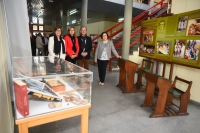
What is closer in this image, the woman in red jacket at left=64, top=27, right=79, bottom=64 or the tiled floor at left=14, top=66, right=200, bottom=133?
the tiled floor at left=14, top=66, right=200, bottom=133

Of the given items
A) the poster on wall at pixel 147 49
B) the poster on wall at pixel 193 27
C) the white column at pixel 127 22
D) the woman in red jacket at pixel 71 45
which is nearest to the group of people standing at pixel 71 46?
the woman in red jacket at pixel 71 45

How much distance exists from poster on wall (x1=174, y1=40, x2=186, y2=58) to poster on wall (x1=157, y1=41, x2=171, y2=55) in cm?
17

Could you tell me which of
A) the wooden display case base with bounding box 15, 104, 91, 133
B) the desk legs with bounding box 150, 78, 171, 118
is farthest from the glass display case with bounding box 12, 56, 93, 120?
the desk legs with bounding box 150, 78, 171, 118

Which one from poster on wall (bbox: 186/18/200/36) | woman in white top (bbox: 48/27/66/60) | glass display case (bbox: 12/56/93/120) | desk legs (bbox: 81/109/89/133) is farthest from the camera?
woman in white top (bbox: 48/27/66/60)

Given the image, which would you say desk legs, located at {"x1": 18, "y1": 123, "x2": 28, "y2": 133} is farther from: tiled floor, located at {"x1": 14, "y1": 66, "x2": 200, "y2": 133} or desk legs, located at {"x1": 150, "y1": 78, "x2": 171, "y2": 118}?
Answer: desk legs, located at {"x1": 150, "y1": 78, "x2": 171, "y2": 118}

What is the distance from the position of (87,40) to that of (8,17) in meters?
1.90

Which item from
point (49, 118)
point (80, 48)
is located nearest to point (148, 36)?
point (80, 48)

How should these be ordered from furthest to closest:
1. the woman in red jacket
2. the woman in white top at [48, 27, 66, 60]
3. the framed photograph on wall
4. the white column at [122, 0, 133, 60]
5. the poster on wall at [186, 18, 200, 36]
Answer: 1. the white column at [122, 0, 133, 60]
2. the woman in red jacket
3. the woman in white top at [48, 27, 66, 60]
4. the framed photograph on wall
5. the poster on wall at [186, 18, 200, 36]

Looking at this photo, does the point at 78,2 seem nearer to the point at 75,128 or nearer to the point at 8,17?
the point at 8,17

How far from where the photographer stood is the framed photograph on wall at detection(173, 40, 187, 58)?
115 inches

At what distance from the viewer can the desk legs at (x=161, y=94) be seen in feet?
7.79

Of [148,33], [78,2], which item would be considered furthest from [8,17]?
[78,2]

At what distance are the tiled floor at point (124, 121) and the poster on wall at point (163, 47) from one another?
4.28 feet

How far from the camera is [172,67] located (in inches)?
132
